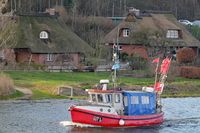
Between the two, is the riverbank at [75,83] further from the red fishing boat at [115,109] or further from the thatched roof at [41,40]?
the red fishing boat at [115,109]

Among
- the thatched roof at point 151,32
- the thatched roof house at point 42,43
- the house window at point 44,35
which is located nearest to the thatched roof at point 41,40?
the thatched roof house at point 42,43

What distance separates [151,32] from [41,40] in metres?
20.6

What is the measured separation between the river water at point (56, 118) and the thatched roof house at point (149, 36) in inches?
1364

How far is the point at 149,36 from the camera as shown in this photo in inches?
4237

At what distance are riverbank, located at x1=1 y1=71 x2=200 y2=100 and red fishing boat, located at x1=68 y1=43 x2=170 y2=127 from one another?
1964cm

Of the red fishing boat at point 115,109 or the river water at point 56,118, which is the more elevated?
the red fishing boat at point 115,109

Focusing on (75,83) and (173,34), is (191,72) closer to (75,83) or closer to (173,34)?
(75,83)

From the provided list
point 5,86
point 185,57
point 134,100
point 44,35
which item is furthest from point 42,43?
point 134,100

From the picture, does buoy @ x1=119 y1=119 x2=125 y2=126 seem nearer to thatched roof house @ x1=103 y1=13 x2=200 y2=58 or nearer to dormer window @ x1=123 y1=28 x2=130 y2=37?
thatched roof house @ x1=103 y1=13 x2=200 y2=58

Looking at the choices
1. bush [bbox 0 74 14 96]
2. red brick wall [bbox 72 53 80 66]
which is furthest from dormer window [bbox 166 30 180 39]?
bush [bbox 0 74 14 96]

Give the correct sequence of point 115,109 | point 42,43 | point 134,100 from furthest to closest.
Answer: point 42,43 < point 134,100 < point 115,109

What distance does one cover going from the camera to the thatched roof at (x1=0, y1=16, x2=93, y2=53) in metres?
95.8

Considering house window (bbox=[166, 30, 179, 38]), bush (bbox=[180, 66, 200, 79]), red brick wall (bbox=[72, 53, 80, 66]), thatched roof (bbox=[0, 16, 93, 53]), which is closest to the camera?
bush (bbox=[180, 66, 200, 79])

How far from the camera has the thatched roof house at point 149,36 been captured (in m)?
108
